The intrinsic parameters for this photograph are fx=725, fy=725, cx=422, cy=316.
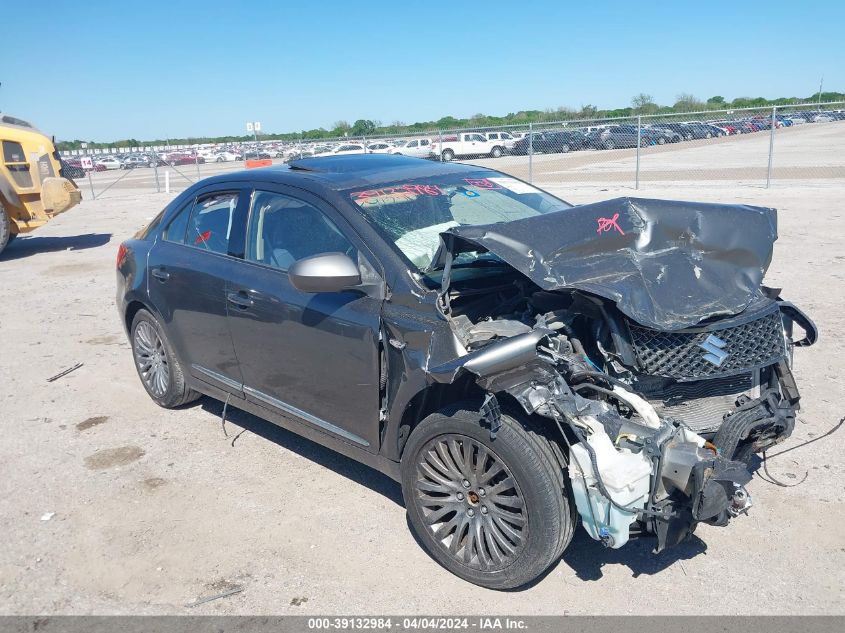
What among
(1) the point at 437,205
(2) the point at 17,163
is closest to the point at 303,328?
(1) the point at 437,205

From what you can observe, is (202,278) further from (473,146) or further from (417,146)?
(473,146)

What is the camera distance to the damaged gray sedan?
287 centimetres

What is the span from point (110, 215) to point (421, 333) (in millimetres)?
18335

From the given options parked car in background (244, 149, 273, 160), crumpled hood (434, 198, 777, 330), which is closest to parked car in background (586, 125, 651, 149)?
parked car in background (244, 149, 273, 160)

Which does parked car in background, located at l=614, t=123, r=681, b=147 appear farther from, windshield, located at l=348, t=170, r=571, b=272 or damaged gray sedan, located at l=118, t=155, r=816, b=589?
damaged gray sedan, located at l=118, t=155, r=816, b=589

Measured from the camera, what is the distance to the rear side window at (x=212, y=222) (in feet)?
14.6

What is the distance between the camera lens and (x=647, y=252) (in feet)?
11.4

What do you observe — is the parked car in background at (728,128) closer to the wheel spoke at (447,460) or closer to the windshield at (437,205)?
the windshield at (437,205)

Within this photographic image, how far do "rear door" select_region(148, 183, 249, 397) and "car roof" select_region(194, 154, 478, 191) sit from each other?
19 cm

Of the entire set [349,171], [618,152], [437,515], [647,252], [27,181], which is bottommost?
[618,152]

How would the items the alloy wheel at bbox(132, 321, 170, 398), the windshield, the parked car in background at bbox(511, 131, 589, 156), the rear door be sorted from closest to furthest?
the windshield < the rear door < the alloy wheel at bbox(132, 321, 170, 398) < the parked car in background at bbox(511, 131, 589, 156)

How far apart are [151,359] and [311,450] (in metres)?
1.60

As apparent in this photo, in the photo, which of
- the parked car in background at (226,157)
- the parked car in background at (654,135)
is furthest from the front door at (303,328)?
the parked car in background at (226,157)

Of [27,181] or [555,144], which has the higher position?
[27,181]
